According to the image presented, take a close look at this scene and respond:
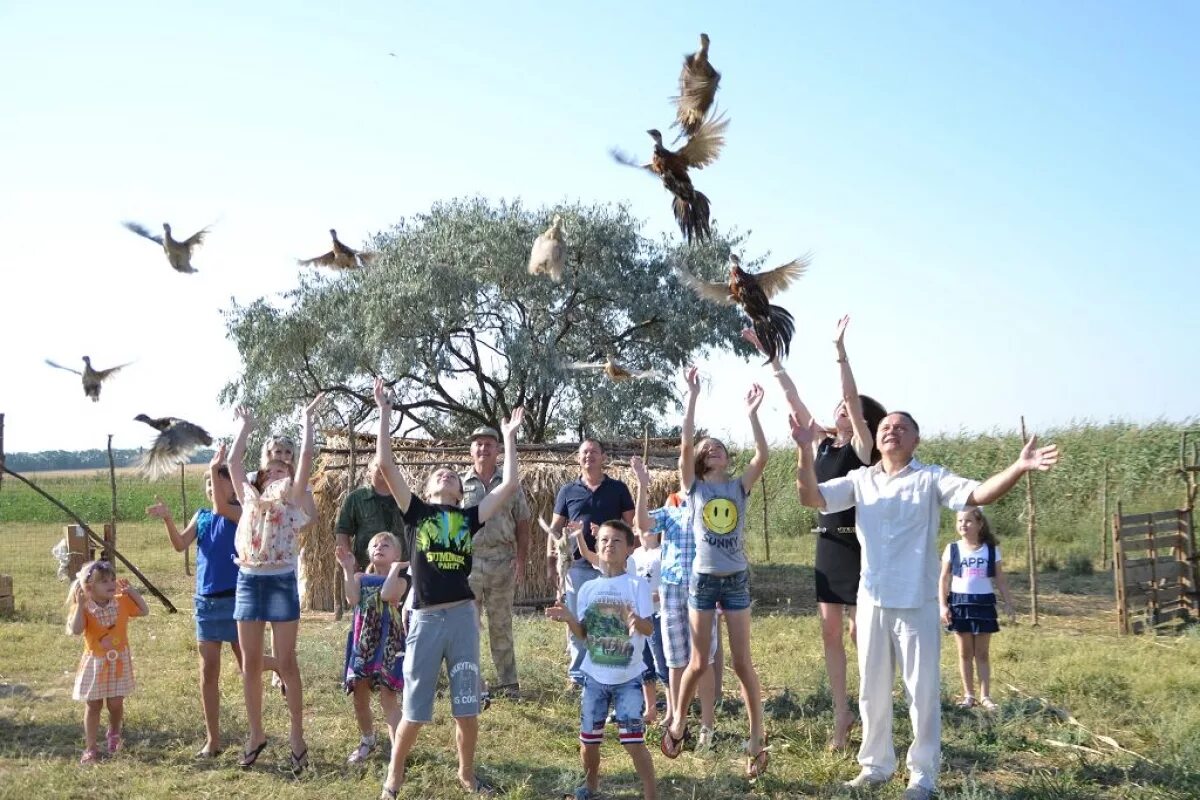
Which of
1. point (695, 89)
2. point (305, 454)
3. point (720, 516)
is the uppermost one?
point (695, 89)

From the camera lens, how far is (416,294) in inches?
613

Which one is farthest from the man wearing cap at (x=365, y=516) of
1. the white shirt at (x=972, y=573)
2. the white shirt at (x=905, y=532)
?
the white shirt at (x=972, y=573)

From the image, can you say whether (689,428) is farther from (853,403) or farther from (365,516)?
(365,516)

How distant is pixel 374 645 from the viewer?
5.43m

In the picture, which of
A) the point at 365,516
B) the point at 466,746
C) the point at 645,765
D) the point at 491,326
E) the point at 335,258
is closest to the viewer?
the point at 645,765

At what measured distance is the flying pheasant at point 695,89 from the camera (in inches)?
244

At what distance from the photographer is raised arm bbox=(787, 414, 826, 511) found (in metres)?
4.62

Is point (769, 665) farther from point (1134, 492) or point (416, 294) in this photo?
point (1134, 492)

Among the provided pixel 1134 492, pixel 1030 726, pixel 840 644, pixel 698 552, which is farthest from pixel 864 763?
pixel 1134 492

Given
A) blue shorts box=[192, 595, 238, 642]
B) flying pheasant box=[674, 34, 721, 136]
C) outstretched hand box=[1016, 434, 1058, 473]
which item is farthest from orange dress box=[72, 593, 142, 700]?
outstretched hand box=[1016, 434, 1058, 473]

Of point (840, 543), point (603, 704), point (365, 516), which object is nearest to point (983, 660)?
point (840, 543)

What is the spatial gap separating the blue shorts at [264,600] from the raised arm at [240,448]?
41 cm

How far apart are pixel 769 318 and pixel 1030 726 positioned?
2.78m

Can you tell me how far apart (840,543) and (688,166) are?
251 centimetres
